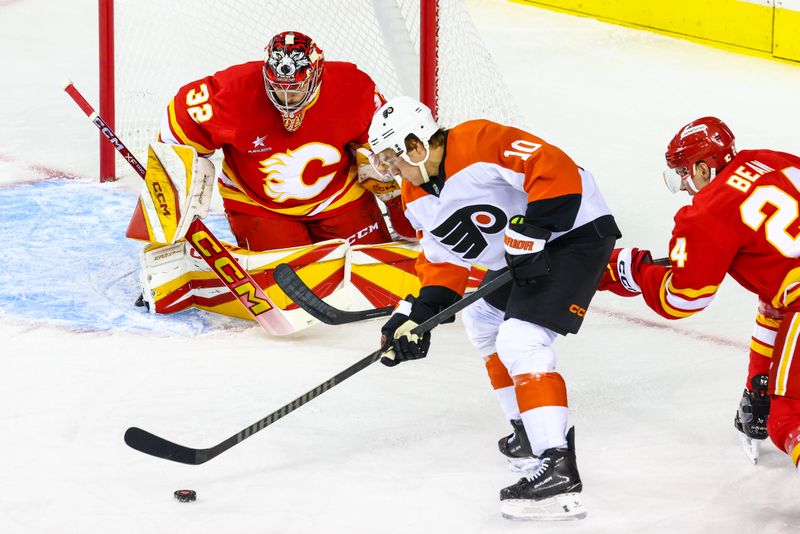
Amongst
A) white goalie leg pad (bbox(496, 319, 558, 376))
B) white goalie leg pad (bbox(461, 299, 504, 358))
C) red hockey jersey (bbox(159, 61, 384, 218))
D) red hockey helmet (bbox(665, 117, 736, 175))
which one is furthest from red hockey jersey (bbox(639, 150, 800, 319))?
red hockey jersey (bbox(159, 61, 384, 218))

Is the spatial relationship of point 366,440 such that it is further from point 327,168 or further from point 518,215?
point 327,168

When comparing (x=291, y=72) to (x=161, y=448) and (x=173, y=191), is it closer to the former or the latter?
(x=173, y=191)

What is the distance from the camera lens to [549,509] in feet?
9.16

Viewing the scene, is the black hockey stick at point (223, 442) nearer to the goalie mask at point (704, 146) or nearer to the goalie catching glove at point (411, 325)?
the goalie catching glove at point (411, 325)

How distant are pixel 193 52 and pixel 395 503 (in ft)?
10.4

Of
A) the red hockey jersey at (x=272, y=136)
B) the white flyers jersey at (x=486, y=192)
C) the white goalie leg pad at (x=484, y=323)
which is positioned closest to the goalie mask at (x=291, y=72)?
the red hockey jersey at (x=272, y=136)

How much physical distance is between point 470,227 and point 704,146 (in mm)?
545

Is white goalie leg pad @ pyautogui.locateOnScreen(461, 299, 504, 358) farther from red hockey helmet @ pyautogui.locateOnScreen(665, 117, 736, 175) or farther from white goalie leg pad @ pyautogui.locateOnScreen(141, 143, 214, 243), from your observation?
white goalie leg pad @ pyautogui.locateOnScreen(141, 143, 214, 243)

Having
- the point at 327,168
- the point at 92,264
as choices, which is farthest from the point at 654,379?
the point at 92,264

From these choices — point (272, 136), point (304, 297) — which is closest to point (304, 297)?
point (304, 297)

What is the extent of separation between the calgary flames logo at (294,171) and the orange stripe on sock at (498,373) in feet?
4.22

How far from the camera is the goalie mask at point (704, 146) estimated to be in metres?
2.93

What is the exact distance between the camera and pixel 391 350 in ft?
9.69

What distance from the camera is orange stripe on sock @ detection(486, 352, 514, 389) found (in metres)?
3.09
